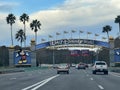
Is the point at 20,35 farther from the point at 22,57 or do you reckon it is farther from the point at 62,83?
the point at 62,83

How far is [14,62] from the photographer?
320 ft

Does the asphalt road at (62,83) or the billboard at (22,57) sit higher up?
the billboard at (22,57)

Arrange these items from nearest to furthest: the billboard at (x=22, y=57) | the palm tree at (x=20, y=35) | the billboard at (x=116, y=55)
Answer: the billboard at (x=116, y=55) → the billboard at (x=22, y=57) → the palm tree at (x=20, y=35)

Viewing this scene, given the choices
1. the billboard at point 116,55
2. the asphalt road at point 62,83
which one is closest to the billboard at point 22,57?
the billboard at point 116,55

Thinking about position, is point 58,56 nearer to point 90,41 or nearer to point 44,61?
point 44,61

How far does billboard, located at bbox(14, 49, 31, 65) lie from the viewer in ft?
316

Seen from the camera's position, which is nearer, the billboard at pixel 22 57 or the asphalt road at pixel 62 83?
the asphalt road at pixel 62 83

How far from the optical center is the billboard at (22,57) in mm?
96250

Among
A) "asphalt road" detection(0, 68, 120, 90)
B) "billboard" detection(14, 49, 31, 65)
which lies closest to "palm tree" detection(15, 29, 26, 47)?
"billboard" detection(14, 49, 31, 65)

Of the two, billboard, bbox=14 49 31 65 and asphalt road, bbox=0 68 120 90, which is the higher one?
billboard, bbox=14 49 31 65

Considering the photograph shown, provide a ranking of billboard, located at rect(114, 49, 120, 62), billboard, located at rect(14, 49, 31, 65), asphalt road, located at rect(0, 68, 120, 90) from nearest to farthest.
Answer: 1. asphalt road, located at rect(0, 68, 120, 90)
2. billboard, located at rect(114, 49, 120, 62)
3. billboard, located at rect(14, 49, 31, 65)

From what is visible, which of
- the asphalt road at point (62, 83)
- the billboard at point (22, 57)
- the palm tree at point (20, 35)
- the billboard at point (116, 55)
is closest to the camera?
the asphalt road at point (62, 83)

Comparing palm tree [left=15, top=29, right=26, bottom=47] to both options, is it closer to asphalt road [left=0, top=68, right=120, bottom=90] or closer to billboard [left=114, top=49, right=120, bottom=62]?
billboard [left=114, top=49, right=120, bottom=62]

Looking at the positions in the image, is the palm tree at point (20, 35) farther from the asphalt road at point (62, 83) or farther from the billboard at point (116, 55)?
the asphalt road at point (62, 83)
